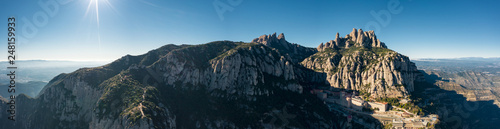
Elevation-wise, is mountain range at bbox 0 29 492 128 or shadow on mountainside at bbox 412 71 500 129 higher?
mountain range at bbox 0 29 492 128

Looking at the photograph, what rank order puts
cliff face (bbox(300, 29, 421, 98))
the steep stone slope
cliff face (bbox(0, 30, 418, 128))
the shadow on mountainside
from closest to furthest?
the steep stone slope < cliff face (bbox(0, 30, 418, 128)) < the shadow on mountainside < cliff face (bbox(300, 29, 421, 98))

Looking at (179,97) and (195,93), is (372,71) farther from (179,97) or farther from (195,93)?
(179,97)

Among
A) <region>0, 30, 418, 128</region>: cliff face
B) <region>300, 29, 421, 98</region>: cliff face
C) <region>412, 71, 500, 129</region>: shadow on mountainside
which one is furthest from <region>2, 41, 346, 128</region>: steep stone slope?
<region>412, 71, 500, 129</region>: shadow on mountainside

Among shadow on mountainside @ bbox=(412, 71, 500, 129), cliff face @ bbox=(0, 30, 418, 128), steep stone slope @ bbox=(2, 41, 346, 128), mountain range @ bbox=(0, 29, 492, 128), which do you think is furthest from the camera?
shadow on mountainside @ bbox=(412, 71, 500, 129)

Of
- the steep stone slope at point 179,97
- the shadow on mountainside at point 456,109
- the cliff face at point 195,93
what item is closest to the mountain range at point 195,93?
the steep stone slope at point 179,97

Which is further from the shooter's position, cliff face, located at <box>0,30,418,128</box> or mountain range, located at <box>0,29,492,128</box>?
mountain range, located at <box>0,29,492,128</box>

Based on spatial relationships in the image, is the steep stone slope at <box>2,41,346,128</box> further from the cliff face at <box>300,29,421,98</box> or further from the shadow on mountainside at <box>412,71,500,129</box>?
the shadow on mountainside at <box>412,71,500,129</box>

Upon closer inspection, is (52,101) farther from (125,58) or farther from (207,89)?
(207,89)

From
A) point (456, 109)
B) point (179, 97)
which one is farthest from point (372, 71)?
point (179, 97)
